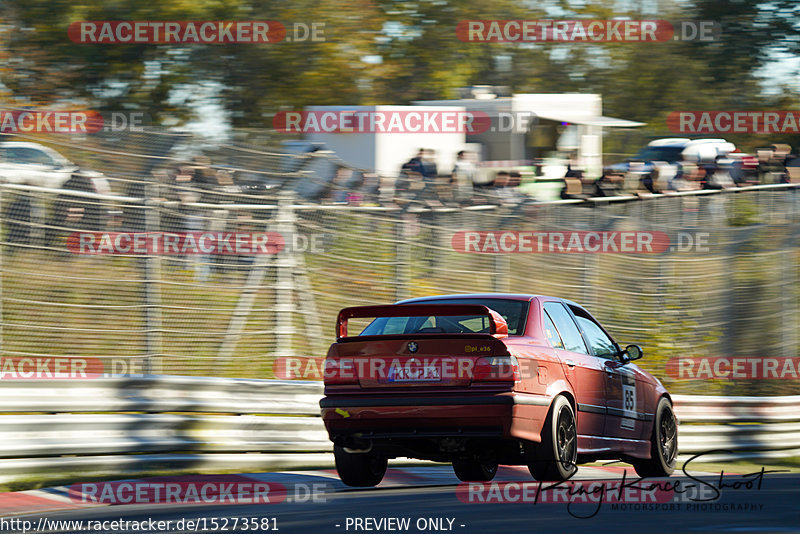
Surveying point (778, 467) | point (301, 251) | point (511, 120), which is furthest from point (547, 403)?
point (511, 120)

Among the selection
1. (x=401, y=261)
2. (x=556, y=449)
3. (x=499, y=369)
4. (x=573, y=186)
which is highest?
(x=573, y=186)

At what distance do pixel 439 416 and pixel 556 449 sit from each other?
894mm

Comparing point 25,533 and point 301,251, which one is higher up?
point 301,251

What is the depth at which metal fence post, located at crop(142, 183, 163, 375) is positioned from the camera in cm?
1319

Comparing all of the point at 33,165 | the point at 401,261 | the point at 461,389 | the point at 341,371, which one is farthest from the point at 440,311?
the point at 401,261

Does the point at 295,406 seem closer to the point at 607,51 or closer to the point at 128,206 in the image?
the point at 128,206

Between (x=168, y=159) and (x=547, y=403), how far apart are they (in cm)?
696

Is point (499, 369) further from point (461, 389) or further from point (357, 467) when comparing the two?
point (357, 467)

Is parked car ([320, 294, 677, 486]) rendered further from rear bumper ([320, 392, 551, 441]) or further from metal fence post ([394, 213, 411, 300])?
metal fence post ([394, 213, 411, 300])

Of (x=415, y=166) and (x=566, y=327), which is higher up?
(x=415, y=166)

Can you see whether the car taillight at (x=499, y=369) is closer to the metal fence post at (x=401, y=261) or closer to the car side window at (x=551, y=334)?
the car side window at (x=551, y=334)

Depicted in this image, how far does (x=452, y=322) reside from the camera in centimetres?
897

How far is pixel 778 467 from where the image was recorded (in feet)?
42.9

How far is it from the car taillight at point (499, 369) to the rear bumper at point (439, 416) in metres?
0.11
